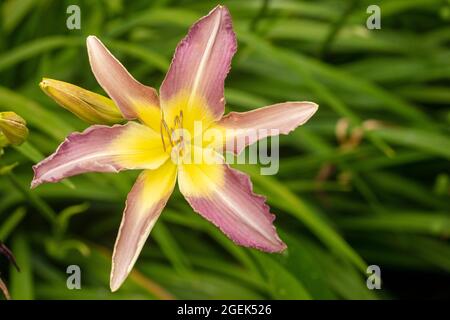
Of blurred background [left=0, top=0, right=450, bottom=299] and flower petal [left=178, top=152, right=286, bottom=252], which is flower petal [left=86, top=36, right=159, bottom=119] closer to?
flower petal [left=178, top=152, right=286, bottom=252]

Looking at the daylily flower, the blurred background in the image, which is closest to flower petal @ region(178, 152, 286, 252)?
the daylily flower

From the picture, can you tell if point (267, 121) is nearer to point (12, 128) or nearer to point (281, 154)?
point (12, 128)

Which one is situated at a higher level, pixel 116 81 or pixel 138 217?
pixel 116 81

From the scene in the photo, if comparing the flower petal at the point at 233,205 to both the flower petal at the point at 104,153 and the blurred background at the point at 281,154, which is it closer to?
the flower petal at the point at 104,153

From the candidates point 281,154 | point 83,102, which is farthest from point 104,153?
point 281,154

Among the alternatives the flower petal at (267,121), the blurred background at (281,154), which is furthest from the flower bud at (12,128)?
the blurred background at (281,154)
